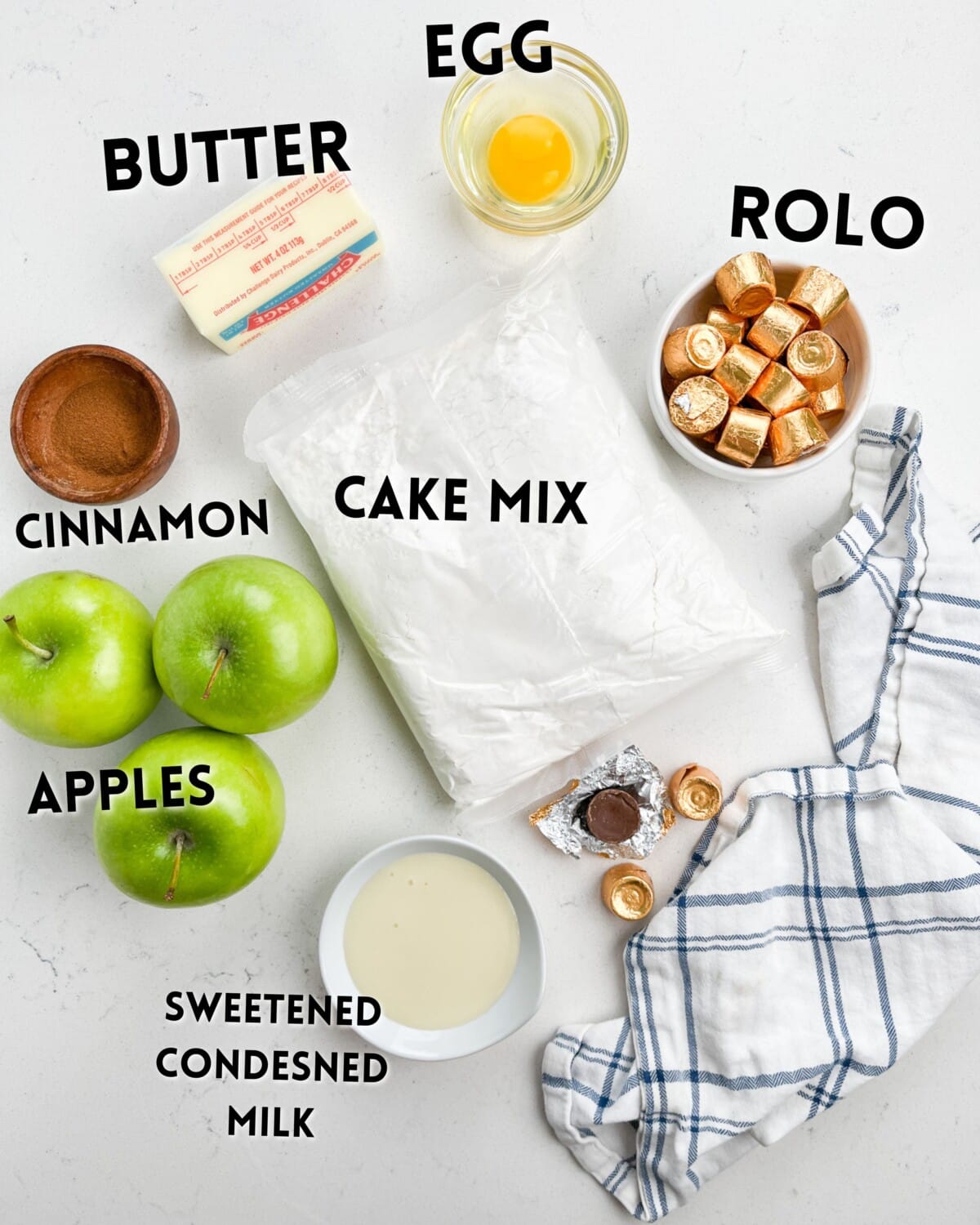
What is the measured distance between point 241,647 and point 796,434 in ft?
1.99

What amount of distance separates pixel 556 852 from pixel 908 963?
0.40 meters

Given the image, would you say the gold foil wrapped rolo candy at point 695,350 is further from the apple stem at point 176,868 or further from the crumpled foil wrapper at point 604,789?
the apple stem at point 176,868

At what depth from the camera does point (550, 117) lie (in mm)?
1093

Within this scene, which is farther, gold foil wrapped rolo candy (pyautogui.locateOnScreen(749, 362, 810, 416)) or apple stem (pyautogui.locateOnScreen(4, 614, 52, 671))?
gold foil wrapped rolo candy (pyautogui.locateOnScreen(749, 362, 810, 416))

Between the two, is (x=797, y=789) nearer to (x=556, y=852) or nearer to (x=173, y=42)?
(x=556, y=852)

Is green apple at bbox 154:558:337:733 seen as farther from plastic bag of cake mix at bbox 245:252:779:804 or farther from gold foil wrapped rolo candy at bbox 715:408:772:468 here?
gold foil wrapped rolo candy at bbox 715:408:772:468

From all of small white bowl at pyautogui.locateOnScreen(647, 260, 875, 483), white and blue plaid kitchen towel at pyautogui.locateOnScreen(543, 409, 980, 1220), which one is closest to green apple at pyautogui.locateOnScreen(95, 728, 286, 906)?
white and blue plaid kitchen towel at pyautogui.locateOnScreen(543, 409, 980, 1220)

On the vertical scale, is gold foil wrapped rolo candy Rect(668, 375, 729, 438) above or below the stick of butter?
below

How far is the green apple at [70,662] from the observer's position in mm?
938

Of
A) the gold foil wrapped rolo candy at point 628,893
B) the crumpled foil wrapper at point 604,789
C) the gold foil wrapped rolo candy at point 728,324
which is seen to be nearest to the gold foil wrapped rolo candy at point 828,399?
the gold foil wrapped rolo candy at point 728,324

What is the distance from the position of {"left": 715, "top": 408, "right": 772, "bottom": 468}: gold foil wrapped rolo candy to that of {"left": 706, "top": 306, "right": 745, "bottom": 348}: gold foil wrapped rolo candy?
80 mm

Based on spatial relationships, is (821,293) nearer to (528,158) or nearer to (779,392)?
(779,392)

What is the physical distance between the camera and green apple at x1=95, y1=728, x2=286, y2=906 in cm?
93

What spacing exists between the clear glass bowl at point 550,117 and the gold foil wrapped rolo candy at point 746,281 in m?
0.16
